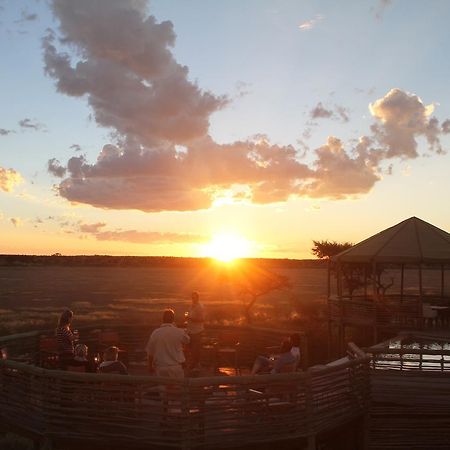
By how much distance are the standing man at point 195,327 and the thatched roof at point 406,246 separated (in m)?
9.83

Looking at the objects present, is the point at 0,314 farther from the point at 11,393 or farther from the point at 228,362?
the point at 11,393

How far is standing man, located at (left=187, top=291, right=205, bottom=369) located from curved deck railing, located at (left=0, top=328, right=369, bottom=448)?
4.03m

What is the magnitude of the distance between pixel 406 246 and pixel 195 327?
10882 mm

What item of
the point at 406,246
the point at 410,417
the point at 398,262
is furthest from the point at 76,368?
the point at 406,246

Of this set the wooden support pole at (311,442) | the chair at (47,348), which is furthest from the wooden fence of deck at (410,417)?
the chair at (47,348)

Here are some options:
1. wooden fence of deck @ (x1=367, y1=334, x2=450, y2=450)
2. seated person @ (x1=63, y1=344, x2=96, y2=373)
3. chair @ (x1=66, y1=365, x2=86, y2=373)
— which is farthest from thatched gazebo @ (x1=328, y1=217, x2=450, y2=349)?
chair @ (x1=66, y1=365, x2=86, y2=373)

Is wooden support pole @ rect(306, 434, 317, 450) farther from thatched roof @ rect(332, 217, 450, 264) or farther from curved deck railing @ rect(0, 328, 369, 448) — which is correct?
thatched roof @ rect(332, 217, 450, 264)

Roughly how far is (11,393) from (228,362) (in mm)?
6283

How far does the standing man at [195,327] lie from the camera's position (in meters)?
12.8

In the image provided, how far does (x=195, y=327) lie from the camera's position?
12.9 metres

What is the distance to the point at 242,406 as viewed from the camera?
327 inches

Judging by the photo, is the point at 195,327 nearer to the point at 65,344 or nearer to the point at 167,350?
the point at 65,344

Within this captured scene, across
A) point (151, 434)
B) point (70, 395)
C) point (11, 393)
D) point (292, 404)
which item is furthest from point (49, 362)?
point (292, 404)

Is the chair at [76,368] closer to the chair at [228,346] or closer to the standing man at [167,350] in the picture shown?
the standing man at [167,350]
